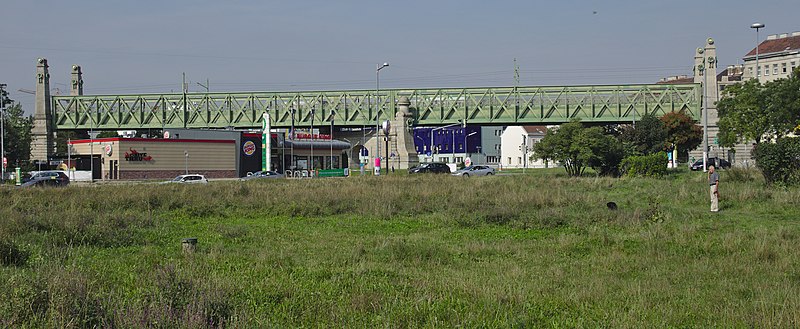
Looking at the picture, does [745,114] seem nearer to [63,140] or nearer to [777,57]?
[777,57]

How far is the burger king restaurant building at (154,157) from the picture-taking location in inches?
2776

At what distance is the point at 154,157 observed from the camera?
72.2 metres

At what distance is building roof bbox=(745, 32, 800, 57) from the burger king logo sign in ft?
279

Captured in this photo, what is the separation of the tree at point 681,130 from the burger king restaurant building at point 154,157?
45364mm

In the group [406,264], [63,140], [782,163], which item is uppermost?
[63,140]

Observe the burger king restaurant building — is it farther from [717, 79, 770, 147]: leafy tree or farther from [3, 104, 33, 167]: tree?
[717, 79, 770, 147]: leafy tree

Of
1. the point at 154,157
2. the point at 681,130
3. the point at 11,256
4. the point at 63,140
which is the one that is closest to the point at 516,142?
the point at 681,130

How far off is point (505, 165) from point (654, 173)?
293 ft

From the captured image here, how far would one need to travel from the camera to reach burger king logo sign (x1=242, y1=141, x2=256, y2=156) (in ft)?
268

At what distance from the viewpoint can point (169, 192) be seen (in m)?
31.4

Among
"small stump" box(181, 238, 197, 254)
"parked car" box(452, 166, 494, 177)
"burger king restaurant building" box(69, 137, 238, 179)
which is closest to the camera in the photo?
"small stump" box(181, 238, 197, 254)

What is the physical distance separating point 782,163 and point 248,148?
5976cm

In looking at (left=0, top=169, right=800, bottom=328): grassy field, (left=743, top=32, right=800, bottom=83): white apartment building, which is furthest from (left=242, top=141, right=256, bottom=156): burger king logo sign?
(left=743, top=32, right=800, bottom=83): white apartment building

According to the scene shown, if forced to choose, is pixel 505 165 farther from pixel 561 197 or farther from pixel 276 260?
pixel 276 260
